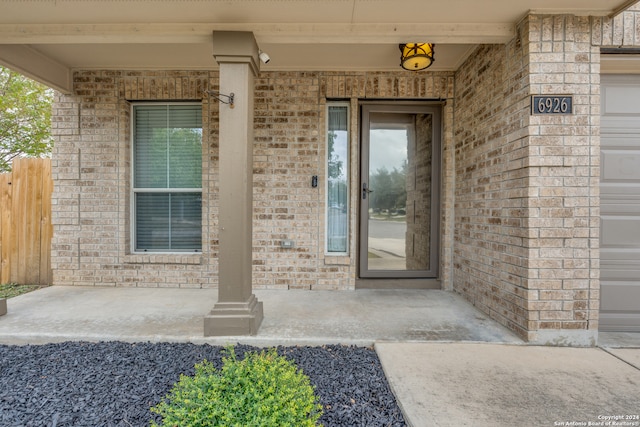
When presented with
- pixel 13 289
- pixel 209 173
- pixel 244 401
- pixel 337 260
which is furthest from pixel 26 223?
pixel 244 401

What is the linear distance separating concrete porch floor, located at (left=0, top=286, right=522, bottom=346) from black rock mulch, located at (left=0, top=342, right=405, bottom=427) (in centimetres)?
12

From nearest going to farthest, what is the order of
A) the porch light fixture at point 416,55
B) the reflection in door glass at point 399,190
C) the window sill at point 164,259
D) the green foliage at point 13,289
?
the porch light fixture at point 416,55
the green foliage at point 13,289
the window sill at point 164,259
the reflection in door glass at point 399,190

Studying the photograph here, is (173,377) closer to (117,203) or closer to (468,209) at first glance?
(117,203)

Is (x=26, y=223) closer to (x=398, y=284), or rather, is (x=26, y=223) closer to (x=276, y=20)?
(x=276, y=20)

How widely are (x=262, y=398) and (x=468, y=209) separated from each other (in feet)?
9.95

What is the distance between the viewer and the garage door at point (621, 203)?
280 cm

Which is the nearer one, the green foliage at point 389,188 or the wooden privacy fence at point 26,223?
the green foliage at point 389,188

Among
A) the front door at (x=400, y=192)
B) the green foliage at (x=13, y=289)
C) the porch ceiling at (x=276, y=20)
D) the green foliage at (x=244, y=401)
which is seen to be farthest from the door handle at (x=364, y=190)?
the green foliage at (x=13, y=289)

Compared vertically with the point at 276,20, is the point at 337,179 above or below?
below

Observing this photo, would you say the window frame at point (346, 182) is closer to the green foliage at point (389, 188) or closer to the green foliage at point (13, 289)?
the green foliage at point (389, 188)

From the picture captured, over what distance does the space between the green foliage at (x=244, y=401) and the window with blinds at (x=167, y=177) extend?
2.92 metres

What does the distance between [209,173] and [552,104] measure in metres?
3.59

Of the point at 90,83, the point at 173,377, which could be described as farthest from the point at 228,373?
the point at 90,83

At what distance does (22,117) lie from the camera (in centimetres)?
675
